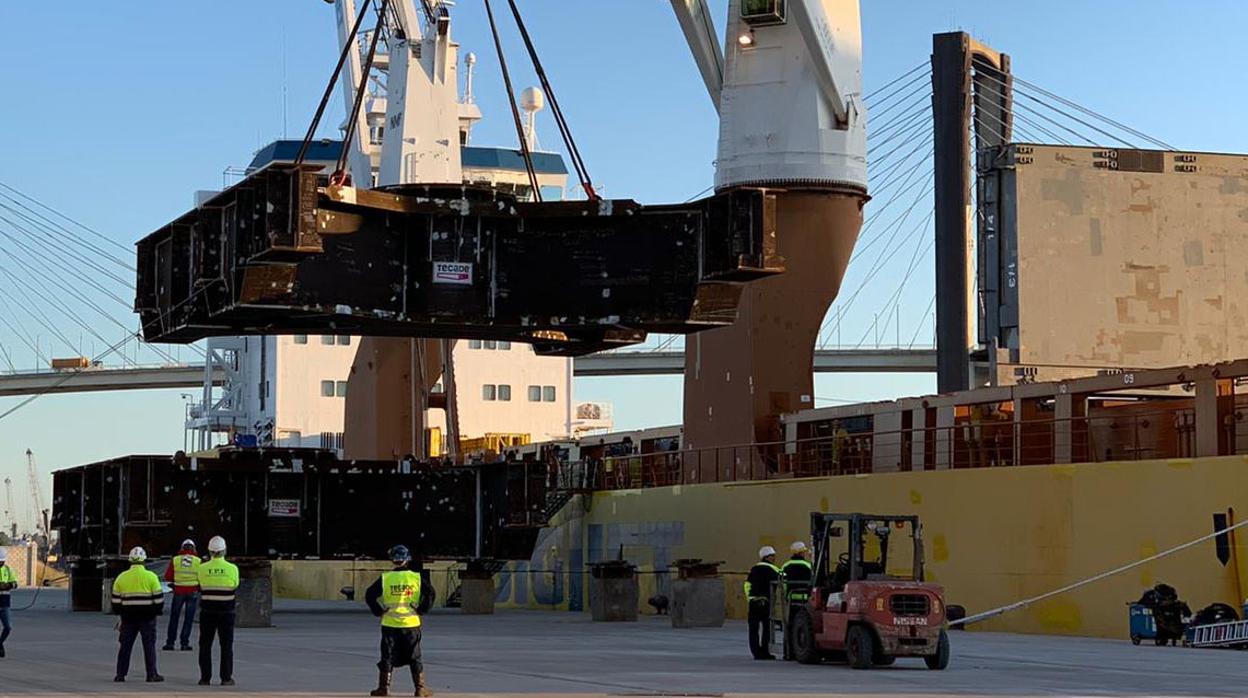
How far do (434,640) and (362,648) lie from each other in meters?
2.64

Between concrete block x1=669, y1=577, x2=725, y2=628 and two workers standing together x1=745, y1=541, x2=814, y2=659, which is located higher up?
two workers standing together x1=745, y1=541, x2=814, y2=659

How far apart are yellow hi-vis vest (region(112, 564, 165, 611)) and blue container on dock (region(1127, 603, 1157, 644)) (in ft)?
42.2

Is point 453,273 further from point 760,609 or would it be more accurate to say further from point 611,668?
point 760,609

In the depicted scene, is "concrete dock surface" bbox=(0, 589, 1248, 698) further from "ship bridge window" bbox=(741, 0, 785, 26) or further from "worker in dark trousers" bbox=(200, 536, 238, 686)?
"ship bridge window" bbox=(741, 0, 785, 26)

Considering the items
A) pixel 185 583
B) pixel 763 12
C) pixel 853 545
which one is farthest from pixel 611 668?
pixel 763 12

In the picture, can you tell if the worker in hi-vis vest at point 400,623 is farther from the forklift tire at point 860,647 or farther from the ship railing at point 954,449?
the ship railing at point 954,449

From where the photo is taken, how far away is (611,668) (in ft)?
67.1

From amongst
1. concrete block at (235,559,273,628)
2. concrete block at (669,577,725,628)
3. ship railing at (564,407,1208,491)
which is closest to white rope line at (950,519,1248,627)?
ship railing at (564,407,1208,491)

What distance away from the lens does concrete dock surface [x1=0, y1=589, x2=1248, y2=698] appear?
676 inches

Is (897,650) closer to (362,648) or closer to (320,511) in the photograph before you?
(362,648)

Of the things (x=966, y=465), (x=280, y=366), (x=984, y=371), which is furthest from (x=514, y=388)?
(x=966, y=465)

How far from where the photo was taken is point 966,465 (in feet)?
107

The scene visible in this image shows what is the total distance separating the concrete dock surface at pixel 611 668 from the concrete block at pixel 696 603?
1195mm

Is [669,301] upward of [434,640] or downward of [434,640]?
upward
